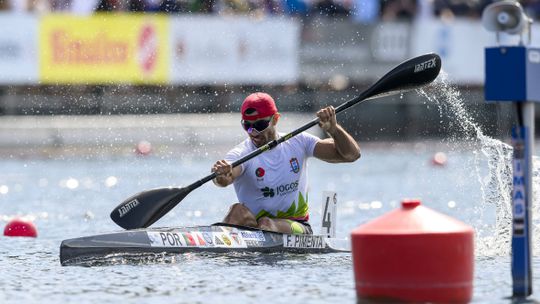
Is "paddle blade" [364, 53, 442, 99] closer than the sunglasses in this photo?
No

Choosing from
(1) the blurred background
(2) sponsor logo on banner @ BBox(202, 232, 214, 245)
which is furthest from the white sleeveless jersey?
(1) the blurred background

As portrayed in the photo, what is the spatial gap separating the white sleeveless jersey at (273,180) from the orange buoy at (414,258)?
3.43 m

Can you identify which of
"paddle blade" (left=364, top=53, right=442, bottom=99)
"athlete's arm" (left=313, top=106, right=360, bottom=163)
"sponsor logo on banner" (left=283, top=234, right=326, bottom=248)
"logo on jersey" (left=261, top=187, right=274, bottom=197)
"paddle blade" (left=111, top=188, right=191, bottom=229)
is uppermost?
"paddle blade" (left=364, top=53, right=442, bottom=99)

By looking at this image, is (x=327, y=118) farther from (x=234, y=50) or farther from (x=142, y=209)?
(x=234, y=50)

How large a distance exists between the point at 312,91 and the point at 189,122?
2.80m

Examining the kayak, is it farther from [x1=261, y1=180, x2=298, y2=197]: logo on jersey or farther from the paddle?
the paddle

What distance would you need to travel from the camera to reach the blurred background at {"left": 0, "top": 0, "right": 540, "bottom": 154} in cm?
2403

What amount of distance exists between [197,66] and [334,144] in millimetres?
14254

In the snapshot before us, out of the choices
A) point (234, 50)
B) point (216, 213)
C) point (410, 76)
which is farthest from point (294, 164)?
point (234, 50)

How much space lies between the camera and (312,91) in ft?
83.6

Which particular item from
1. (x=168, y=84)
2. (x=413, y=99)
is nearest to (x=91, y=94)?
(x=168, y=84)

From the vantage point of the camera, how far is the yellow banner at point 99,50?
2400cm

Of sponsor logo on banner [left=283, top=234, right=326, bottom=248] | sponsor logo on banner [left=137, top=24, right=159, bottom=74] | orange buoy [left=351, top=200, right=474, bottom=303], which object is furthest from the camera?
sponsor logo on banner [left=137, top=24, right=159, bottom=74]

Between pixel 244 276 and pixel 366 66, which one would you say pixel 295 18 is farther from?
pixel 244 276
